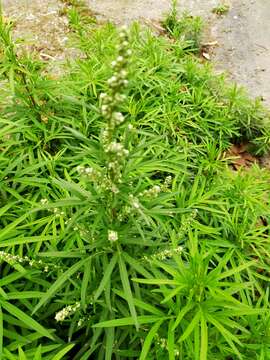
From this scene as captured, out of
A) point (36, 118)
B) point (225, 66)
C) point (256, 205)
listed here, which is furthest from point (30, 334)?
point (225, 66)

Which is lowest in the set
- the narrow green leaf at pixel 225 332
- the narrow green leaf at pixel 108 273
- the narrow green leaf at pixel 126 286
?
the narrow green leaf at pixel 225 332

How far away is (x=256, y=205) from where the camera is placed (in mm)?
3357

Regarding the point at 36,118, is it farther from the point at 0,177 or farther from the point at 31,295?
the point at 31,295

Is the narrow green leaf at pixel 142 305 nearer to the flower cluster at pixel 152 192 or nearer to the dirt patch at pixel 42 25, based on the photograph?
the flower cluster at pixel 152 192

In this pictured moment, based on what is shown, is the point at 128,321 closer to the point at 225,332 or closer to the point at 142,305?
the point at 142,305

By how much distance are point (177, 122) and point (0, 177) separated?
5.82ft

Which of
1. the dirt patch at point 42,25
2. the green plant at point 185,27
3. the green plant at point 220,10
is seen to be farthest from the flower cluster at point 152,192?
the green plant at point 220,10

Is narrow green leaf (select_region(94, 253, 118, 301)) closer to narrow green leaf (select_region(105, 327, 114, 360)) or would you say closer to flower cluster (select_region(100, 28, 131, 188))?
narrow green leaf (select_region(105, 327, 114, 360))

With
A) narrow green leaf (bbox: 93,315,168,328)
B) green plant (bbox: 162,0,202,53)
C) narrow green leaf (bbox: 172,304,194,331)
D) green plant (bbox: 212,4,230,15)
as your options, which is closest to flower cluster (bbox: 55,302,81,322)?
narrow green leaf (bbox: 93,315,168,328)

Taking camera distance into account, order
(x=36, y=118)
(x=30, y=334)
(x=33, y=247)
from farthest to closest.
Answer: (x=36, y=118) → (x=33, y=247) → (x=30, y=334)

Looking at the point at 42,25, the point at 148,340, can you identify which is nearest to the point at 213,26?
the point at 42,25

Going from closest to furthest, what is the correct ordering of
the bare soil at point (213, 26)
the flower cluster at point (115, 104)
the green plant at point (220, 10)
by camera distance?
1. the flower cluster at point (115, 104)
2. the bare soil at point (213, 26)
3. the green plant at point (220, 10)

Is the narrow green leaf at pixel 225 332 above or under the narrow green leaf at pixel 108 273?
under

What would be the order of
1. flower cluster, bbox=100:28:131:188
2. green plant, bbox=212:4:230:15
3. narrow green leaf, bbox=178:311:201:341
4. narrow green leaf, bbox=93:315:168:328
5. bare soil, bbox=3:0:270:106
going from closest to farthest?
1. flower cluster, bbox=100:28:131:188
2. narrow green leaf, bbox=178:311:201:341
3. narrow green leaf, bbox=93:315:168:328
4. bare soil, bbox=3:0:270:106
5. green plant, bbox=212:4:230:15
